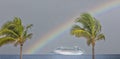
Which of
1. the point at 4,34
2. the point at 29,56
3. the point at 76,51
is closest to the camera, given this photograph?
the point at 4,34

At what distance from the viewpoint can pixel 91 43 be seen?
156ft

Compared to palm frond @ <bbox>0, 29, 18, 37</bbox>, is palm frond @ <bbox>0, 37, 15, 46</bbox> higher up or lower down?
lower down

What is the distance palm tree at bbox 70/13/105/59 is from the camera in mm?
47000

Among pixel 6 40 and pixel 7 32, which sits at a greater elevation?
pixel 7 32

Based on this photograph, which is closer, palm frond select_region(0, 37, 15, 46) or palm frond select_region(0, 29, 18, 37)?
palm frond select_region(0, 37, 15, 46)

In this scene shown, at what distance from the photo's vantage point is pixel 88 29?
4769cm

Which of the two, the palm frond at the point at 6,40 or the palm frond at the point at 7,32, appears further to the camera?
the palm frond at the point at 7,32

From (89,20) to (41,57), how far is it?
18.0 metres

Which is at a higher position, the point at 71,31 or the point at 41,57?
the point at 71,31

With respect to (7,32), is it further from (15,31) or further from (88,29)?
(88,29)

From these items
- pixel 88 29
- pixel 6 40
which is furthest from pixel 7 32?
pixel 88 29

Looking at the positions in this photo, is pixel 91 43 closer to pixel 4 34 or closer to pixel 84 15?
pixel 84 15

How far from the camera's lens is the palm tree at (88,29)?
47000 millimetres

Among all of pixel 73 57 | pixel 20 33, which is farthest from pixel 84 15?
pixel 73 57
